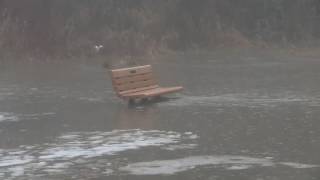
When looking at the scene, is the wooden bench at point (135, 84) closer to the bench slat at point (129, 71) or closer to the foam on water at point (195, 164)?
the bench slat at point (129, 71)

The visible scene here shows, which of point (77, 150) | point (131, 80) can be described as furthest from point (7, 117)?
point (77, 150)

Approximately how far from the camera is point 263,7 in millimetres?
40344

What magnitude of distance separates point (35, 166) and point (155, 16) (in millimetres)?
27500

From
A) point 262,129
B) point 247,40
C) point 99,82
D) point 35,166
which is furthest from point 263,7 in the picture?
point 35,166

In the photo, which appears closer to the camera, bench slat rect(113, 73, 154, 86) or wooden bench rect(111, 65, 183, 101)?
wooden bench rect(111, 65, 183, 101)

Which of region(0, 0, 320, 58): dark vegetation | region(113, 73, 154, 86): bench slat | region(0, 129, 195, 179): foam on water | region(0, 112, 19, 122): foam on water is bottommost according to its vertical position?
region(0, 129, 195, 179): foam on water

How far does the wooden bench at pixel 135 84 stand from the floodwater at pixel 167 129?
235 mm

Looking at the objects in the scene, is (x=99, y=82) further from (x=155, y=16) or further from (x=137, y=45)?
(x=155, y=16)

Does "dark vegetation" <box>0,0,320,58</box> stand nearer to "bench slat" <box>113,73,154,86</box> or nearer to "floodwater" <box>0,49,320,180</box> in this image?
"floodwater" <box>0,49,320,180</box>

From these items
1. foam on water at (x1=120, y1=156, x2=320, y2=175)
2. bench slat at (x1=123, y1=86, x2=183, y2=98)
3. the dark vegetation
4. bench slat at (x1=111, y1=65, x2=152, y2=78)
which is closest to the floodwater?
foam on water at (x1=120, y1=156, x2=320, y2=175)

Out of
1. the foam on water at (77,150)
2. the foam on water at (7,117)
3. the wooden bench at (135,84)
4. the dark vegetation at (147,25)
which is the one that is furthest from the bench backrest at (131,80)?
the dark vegetation at (147,25)

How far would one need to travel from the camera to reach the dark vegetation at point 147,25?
28891 millimetres

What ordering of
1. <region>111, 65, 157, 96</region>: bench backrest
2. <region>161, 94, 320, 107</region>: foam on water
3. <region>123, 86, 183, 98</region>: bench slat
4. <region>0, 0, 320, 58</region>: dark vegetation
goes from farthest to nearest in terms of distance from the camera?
<region>0, 0, 320, 58</region>: dark vegetation < <region>111, 65, 157, 96</region>: bench backrest < <region>123, 86, 183, 98</region>: bench slat < <region>161, 94, 320, 107</region>: foam on water

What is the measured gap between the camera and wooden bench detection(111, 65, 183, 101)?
50.7ft
